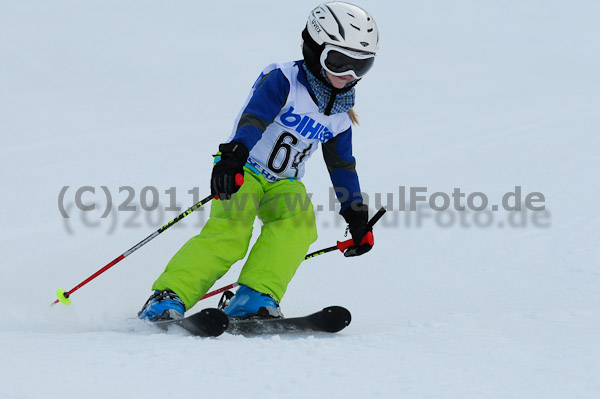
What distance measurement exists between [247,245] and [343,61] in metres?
1.00

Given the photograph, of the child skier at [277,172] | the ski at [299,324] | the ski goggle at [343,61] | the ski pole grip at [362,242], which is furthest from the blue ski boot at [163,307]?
the ski goggle at [343,61]

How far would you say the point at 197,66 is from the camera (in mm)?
13453

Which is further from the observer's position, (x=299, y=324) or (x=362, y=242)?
(x=362, y=242)

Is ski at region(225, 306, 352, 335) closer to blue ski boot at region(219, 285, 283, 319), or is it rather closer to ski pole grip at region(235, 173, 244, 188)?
blue ski boot at region(219, 285, 283, 319)

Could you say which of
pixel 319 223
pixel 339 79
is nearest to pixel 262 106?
pixel 339 79

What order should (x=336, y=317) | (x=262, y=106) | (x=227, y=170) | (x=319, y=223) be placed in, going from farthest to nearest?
(x=319, y=223) → (x=262, y=106) → (x=227, y=170) → (x=336, y=317)

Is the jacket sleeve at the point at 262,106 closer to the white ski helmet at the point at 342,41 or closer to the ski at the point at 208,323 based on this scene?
the white ski helmet at the point at 342,41

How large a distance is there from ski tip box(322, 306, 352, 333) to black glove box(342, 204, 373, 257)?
75cm

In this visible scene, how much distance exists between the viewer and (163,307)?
9.61 ft

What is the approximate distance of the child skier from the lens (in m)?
3.06

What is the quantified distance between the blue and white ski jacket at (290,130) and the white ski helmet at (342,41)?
0.58 feet

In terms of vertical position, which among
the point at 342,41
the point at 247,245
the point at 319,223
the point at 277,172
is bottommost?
the point at 247,245

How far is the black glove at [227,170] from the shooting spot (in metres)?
2.90

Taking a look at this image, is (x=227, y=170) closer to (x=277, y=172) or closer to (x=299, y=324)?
(x=277, y=172)
